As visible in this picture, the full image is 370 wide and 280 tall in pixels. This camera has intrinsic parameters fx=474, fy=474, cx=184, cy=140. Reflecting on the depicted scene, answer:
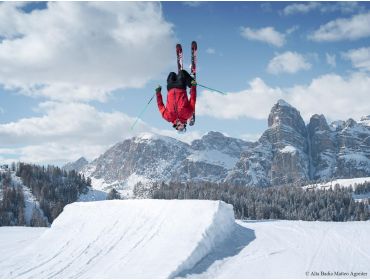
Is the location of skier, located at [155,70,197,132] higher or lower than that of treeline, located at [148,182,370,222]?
higher

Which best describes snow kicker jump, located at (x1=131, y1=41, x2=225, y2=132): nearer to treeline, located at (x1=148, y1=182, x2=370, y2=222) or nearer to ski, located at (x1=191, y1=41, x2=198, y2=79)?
ski, located at (x1=191, y1=41, x2=198, y2=79)

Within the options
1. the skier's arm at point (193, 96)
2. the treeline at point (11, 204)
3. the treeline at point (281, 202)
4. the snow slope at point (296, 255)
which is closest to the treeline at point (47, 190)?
the treeline at point (11, 204)

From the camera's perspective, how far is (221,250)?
25.5m

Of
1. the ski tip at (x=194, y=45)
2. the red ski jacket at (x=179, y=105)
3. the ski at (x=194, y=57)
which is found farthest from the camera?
the ski tip at (x=194, y=45)

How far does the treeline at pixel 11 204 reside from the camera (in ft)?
460

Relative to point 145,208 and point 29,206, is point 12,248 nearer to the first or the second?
point 145,208

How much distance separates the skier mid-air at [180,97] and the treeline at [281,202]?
396 feet

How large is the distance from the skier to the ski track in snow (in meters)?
6.93

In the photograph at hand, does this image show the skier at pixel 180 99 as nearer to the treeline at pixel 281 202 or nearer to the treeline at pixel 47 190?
the treeline at pixel 281 202

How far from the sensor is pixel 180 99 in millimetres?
20781

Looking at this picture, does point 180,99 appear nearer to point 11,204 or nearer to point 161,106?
point 161,106

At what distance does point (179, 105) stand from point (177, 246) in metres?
7.96

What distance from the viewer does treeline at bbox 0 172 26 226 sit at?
140125mm

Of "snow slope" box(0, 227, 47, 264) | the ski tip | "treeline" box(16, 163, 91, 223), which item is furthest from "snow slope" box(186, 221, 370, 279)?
"treeline" box(16, 163, 91, 223)
